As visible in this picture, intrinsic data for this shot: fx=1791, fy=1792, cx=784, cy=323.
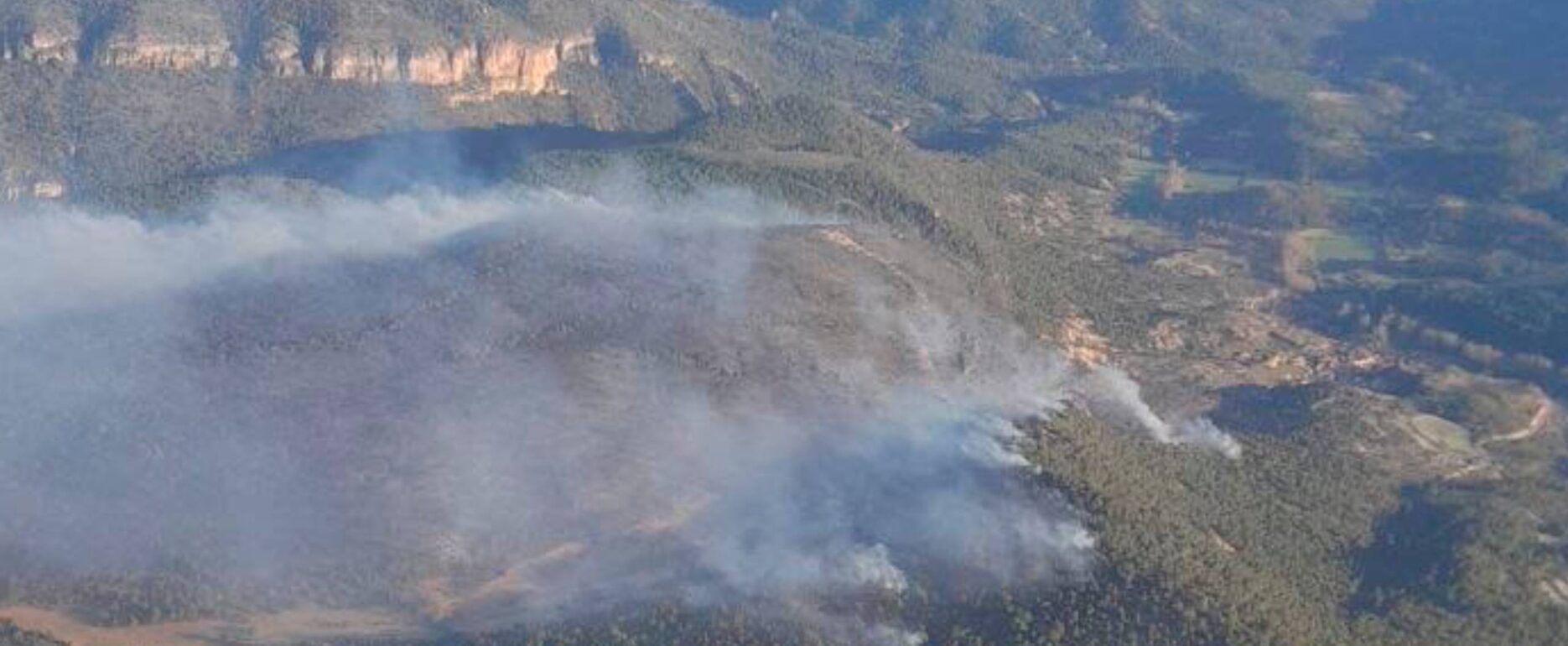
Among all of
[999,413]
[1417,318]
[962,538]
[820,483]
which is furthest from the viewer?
[1417,318]

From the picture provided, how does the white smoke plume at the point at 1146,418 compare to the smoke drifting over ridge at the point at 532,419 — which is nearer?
the smoke drifting over ridge at the point at 532,419

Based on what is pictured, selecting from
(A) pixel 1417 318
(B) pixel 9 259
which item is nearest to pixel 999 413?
(A) pixel 1417 318

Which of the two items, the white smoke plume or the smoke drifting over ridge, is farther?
the white smoke plume

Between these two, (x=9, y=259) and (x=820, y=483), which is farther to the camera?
(x=9, y=259)

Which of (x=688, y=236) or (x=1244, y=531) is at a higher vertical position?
(x=688, y=236)

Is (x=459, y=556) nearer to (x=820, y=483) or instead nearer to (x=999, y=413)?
(x=820, y=483)

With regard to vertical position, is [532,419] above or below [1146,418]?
above

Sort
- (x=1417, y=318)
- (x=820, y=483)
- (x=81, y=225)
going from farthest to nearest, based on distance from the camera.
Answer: (x=1417, y=318) < (x=81, y=225) < (x=820, y=483)

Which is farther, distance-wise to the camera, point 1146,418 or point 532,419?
point 1146,418
